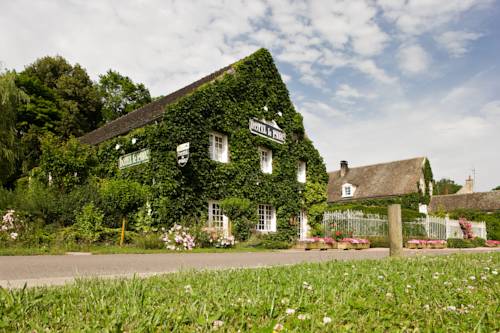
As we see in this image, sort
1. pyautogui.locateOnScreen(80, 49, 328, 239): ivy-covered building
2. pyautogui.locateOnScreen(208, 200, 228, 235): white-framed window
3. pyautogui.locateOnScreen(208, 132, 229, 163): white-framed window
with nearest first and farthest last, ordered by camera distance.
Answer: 1. pyautogui.locateOnScreen(80, 49, 328, 239): ivy-covered building
2. pyautogui.locateOnScreen(208, 200, 228, 235): white-framed window
3. pyautogui.locateOnScreen(208, 132, 229, 163): white-framed window

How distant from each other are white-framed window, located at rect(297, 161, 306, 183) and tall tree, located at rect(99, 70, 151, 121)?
2203 centimetres

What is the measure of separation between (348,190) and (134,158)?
105 ft

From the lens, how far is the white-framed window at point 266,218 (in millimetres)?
19128

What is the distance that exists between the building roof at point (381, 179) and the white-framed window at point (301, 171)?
20.1m

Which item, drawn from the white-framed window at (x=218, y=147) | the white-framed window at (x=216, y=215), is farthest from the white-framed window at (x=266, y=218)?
the white-framed window at (x=218, y=147)

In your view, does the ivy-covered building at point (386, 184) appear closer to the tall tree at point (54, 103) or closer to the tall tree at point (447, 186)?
the tall tree at point (54, 103)

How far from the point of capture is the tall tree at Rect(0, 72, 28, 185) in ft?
66.9

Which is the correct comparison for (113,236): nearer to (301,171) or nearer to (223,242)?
(223,242)

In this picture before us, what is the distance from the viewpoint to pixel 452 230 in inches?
1097

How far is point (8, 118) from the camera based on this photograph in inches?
822

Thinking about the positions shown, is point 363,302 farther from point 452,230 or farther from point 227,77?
point 452,230

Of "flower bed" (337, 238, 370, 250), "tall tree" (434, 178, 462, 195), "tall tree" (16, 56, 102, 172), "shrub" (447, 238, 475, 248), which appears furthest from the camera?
"tall tree" (434, 178, 462, 195)

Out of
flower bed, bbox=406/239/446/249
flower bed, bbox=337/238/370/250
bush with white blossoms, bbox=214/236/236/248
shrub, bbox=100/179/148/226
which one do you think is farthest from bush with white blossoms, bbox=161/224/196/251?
flower bed, bbox=406/239/446/249

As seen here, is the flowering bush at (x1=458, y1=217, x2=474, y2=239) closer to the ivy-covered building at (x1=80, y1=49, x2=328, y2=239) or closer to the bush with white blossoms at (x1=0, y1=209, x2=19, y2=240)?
the ivy-covered building at (x1=80, y1=49, x2=328, y2=239)
